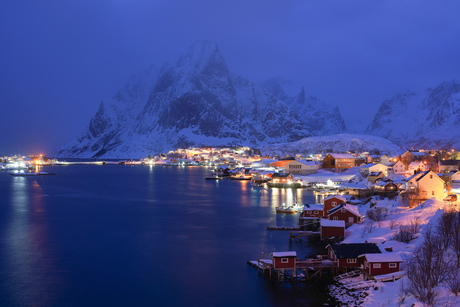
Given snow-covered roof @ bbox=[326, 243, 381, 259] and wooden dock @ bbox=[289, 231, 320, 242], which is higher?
snow-covered roof @ bbox=[326, 243, 381, 259]

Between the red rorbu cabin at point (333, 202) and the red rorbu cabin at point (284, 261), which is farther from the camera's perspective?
the red rorbu cabin at point (333, 202)

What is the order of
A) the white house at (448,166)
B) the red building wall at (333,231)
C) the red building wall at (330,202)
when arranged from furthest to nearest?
the white house at (448,166) → the red building wall at (330,202) → the red building wall at (333,231)

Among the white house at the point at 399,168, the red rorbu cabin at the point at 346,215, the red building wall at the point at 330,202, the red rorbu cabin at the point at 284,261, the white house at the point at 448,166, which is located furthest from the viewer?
the white house at the point at 399,168

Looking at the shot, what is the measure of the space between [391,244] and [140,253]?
40.1ft

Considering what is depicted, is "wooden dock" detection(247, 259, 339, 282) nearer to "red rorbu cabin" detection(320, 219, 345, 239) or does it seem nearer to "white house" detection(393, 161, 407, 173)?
"red rorbu cabin" detection(320, 219, 345, 239)

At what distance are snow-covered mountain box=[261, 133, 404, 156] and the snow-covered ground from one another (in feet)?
271

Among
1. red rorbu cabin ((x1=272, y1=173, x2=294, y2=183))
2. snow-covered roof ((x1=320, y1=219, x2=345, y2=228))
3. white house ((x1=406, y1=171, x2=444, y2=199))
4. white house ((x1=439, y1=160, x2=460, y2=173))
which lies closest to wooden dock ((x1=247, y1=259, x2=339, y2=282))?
snow-covered roof ((x1=320, y1=219, x2=345, y2=228))

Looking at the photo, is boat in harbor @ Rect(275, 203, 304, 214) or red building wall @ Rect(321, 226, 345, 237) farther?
boat in harbor @ Rect(275, 203, 304, 214)

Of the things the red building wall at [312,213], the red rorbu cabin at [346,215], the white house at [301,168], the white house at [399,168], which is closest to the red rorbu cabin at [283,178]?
the white house at [301,168]

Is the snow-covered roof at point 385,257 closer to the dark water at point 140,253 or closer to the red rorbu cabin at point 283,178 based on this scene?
the dark water at point 140,253

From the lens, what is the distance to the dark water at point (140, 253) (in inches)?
552

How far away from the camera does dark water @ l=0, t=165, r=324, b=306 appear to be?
14.0 meters

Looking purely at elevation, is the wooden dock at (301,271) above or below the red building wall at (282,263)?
below

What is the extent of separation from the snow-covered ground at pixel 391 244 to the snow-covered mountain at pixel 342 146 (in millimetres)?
82503
